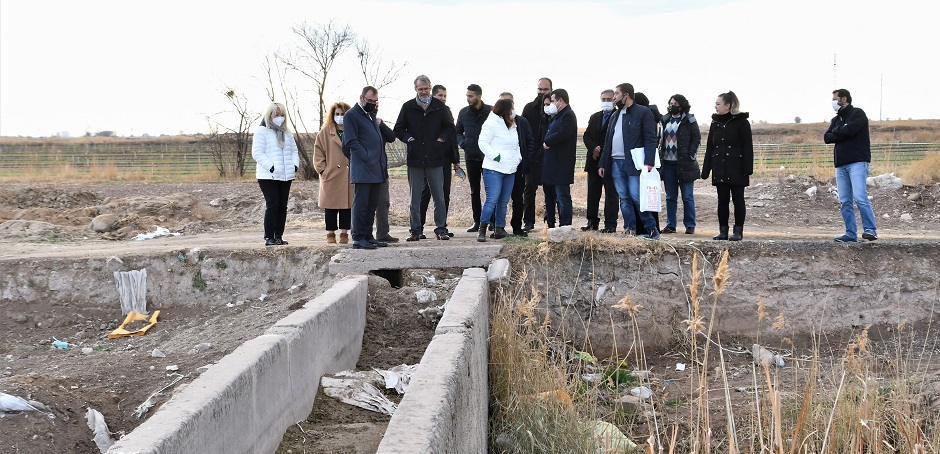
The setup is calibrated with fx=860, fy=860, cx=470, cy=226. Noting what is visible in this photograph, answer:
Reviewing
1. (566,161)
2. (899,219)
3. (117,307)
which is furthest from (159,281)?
(899,219)

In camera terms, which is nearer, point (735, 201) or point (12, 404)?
point (12, 404)

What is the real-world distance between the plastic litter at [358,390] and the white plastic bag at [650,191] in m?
3.97

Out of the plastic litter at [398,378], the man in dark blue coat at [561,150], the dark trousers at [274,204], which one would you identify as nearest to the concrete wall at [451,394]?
the plastic litter at [398,378]

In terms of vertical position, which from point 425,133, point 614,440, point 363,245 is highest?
point 425,133

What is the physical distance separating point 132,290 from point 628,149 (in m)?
5.31

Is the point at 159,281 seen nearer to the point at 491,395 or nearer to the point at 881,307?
the point at 491,395

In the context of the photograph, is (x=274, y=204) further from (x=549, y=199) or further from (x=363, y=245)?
(x=549, y=199)

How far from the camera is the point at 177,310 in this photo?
884cm

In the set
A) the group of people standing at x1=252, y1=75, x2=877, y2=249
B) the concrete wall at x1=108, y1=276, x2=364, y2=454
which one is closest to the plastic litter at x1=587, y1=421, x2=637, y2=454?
the concrete wall at x1=108, y1=276, x2=364, y2=454

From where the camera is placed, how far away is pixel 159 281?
9055 millimetres

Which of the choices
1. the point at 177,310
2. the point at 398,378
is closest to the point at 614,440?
the point at 398,378

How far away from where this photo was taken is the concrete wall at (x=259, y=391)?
11.5ft

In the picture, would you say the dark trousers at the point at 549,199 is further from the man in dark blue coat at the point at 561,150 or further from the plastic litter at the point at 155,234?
the plastic litter at the point at 155,234

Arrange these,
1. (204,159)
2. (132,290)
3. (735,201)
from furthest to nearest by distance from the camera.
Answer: (204,159) < (132,290) < (735,201)
